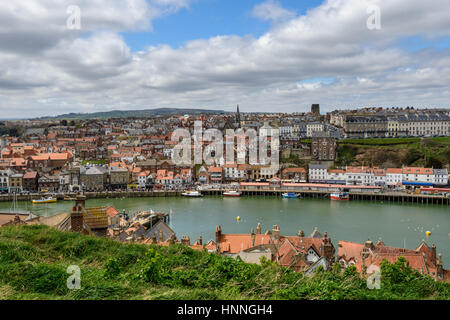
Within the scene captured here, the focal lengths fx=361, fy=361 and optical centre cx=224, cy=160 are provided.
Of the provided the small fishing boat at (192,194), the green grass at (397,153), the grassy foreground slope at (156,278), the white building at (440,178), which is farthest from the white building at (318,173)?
the grassy foreground slope at (156,278)

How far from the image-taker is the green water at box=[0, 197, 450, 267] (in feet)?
55.9

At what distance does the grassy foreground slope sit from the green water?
1016 centimetres

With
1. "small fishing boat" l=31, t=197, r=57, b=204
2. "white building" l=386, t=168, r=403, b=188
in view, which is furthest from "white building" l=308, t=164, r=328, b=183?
"small fishing boat" l=31, t=197, r=57, b=204

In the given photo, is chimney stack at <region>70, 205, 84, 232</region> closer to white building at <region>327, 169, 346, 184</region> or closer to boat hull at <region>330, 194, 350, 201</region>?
boat hull at <region>330, 194, 350, 201</region>

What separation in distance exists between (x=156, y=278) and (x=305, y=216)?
18581mm

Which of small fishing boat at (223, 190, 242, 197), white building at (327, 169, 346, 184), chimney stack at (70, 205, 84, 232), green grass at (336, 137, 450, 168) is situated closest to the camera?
chimney stack at (70, 205, 84, 232)

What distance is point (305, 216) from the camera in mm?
21859

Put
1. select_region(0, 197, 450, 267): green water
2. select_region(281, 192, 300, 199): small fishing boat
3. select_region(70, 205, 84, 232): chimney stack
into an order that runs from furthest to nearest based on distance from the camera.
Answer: select_region(281, 192, 300, 199): small fishing boat, select_region(0, 197, 450, 267): green water, select_region(70, 205, 84, 232): chimney stack

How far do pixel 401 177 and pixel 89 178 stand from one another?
92.8 ft

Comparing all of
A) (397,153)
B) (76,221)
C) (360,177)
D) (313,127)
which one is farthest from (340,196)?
(313,127)

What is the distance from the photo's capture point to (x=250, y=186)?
32938 millimetres

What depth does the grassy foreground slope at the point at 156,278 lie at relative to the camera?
372 cm
